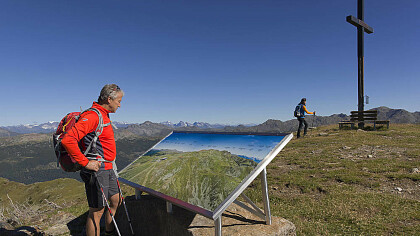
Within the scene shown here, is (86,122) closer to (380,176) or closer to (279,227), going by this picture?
(279,227)

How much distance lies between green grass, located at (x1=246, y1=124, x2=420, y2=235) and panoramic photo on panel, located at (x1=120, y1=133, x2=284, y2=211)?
2.83 metres

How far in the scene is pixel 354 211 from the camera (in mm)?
6809

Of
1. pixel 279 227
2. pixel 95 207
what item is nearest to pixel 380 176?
pixel 279 227

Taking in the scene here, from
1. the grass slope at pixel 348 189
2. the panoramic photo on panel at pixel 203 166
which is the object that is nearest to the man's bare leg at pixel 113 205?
the panoramic photo on panel at pixel 203 166

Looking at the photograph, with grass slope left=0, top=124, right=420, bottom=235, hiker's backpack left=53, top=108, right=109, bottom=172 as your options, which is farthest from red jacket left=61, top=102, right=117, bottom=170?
grass slope left=0, top=124, right=420, bottom=235

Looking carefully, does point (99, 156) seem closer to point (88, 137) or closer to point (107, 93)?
point (88, 137)

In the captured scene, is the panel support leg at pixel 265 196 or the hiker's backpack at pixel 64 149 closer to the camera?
the hiker's backpack at pixel 64 149

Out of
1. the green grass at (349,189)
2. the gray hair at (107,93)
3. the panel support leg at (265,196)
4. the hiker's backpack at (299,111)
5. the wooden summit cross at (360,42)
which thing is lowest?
the green grass at (349,189)

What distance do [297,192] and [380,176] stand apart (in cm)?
363

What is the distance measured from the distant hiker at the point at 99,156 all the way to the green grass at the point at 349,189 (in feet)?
15.4

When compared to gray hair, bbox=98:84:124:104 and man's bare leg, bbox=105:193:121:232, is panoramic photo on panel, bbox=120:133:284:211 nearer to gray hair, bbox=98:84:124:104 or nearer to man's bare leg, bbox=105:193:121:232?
man's bare leg, bbox=105:193:121:232

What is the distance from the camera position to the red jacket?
403 cm

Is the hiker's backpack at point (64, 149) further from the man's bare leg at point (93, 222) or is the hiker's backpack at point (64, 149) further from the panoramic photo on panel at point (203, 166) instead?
the panoramic photo on panel at point (203, 166)

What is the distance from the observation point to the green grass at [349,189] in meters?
6.01
